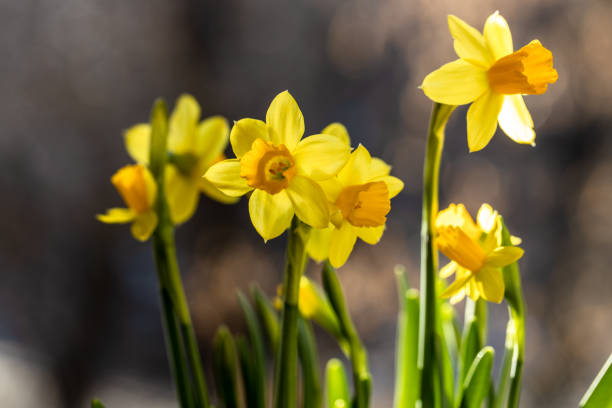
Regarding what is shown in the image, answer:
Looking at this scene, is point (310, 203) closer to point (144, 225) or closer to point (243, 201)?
point (144, 225)

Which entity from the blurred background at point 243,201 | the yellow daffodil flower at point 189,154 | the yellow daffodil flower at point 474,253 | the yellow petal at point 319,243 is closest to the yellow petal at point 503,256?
the yellow daffodil flower at point 474,253

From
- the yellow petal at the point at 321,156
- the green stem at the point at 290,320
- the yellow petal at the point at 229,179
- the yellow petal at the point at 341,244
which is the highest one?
the yellow petal at the point at 321,156

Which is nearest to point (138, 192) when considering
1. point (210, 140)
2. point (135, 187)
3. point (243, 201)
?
point (135, 187)

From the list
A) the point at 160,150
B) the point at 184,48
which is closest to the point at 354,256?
the point at 184,48

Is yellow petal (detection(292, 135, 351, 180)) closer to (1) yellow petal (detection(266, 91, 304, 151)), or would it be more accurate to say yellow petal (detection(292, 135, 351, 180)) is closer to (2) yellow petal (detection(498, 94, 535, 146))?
(1) yellow petal (detection(266, 91, 304, 151))

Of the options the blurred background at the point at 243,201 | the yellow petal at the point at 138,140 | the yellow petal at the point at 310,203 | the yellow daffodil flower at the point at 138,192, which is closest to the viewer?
the yellow petal at the point at 310,203

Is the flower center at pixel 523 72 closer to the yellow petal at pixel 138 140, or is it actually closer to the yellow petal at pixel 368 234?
the yellow petal at pixel 368 234

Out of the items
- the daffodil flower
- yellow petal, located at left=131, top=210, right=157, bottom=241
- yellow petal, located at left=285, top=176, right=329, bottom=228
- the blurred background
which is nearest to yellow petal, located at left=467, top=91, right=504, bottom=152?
the daffodil flower
